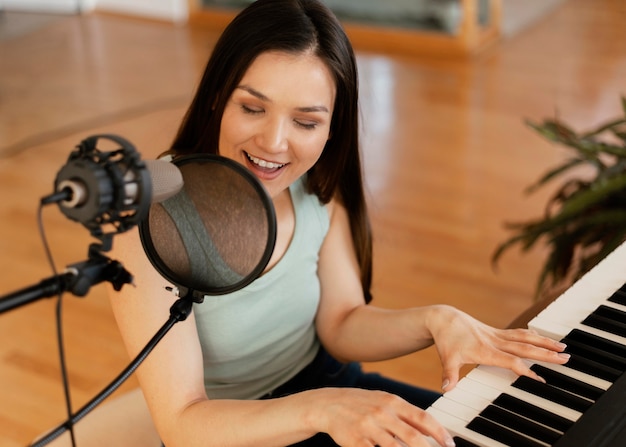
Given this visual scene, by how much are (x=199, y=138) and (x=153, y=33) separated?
518 centimetres

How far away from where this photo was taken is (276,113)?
56.6 inches

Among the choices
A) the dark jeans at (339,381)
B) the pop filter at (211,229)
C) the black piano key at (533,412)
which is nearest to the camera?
the pop filter at (211,229)

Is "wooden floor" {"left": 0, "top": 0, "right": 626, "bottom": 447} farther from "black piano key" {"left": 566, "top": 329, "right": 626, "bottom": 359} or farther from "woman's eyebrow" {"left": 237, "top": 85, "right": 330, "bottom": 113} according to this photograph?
"black piano key" {"left": 566, "top": 329, "right": 626, "bottom": 359}

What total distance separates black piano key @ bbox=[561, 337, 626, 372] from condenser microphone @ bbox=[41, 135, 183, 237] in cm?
71

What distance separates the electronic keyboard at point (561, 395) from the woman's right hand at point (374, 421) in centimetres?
2

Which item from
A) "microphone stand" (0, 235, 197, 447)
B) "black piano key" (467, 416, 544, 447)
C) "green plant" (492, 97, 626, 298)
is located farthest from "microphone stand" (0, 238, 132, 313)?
"green plant" (492, 97, 626, 298)

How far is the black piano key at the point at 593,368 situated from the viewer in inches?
48.8

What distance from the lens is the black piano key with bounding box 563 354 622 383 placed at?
1.24 meters

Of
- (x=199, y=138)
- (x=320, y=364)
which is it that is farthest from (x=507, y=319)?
(x=199, y=138)

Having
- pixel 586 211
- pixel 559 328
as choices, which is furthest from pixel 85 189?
pixel 586 211

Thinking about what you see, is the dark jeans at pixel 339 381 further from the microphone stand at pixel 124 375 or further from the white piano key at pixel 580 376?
the microphone stand at pixel 124 375

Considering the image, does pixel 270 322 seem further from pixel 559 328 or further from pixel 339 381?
pixel 559 328

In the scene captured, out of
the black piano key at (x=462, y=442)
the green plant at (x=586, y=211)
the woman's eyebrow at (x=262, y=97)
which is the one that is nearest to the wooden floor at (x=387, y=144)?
the woman's eyebrow at (x=262, y=97)

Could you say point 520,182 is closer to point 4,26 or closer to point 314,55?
point 314,55
